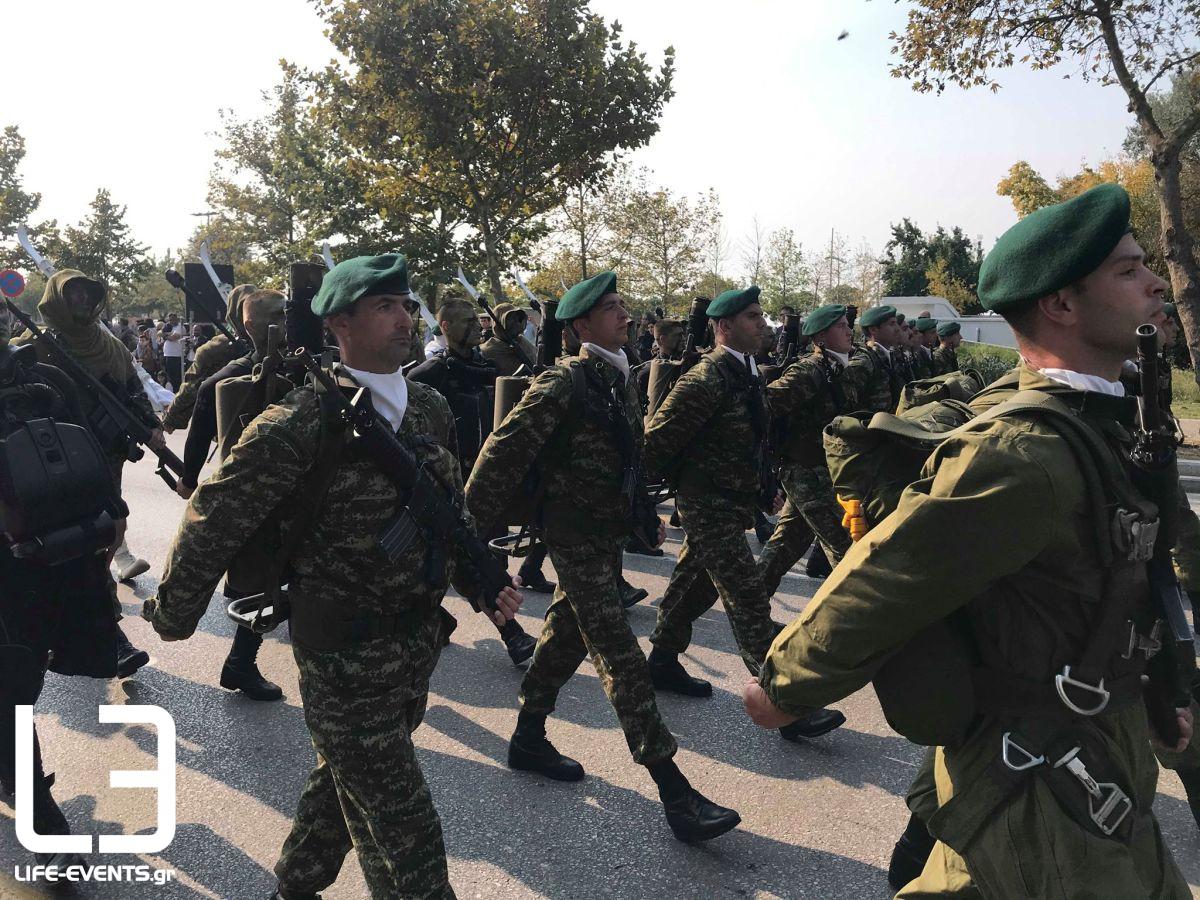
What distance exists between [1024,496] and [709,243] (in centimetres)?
2869

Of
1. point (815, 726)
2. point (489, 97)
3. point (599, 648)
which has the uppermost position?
point (489, 97)

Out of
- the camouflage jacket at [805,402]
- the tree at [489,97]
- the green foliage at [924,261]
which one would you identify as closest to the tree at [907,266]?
the green foliage at [924,261]

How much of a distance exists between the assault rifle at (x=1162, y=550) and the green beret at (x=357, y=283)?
6.15 ft

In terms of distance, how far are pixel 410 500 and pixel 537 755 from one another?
5.78ft

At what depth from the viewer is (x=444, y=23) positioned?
52.0 ft

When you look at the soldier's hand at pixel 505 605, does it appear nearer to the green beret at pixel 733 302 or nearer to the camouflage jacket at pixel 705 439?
the camouflage jacket at pixel 705 439

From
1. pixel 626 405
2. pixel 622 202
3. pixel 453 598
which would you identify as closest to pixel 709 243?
pixel 622 202

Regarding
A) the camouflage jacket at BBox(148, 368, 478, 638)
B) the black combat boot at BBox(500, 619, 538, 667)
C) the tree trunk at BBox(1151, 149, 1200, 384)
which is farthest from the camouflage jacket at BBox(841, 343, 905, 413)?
the tree trunk at BBox(1151, 149, 1200, 384)

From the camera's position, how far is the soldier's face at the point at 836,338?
19.5 feet

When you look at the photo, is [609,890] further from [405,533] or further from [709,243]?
[709,243]

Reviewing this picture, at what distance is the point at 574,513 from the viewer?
3.67m

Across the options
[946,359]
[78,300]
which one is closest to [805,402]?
[78,300]

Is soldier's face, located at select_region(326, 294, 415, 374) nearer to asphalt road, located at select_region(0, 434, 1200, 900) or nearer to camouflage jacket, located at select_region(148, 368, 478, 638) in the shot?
camouflage jacket, located at select_region(148, 368, 478, 638)

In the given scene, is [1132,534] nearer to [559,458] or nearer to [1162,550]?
[1162,550]
